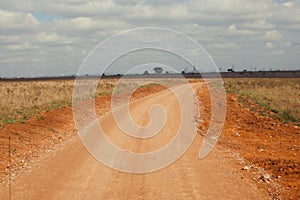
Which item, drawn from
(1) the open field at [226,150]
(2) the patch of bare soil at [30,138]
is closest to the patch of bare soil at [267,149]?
(1) the open field at [226,150]

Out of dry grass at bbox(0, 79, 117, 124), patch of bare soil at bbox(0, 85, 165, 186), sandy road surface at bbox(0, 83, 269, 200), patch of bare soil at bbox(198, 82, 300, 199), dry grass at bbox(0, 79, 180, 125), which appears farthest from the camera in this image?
dry grass at bbox(0, 79, 180, 125)

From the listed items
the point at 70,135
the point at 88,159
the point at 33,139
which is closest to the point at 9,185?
the point at 88,159

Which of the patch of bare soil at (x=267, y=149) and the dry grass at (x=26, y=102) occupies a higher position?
the dry grass at (x=26, y=102)

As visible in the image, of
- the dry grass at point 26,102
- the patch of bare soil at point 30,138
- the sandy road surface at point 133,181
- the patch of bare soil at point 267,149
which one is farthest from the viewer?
the dry grass at point 26,102

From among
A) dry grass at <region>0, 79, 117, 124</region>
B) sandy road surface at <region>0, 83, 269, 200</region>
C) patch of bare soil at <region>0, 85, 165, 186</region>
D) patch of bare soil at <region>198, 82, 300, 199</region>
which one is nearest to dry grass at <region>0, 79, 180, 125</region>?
dry grass at <region>0, 79, 117, 124</region>

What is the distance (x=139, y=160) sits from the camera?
34.2 ft

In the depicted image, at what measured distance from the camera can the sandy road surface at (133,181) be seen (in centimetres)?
768

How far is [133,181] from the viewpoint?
28.0 ft

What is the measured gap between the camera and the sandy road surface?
25.2 feet

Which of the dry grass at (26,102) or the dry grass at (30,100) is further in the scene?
the dry grass at (30,100)

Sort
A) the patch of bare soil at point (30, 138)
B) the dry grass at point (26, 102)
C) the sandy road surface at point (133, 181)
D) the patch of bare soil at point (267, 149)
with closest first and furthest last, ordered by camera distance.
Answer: the sandy road surface at point (133, 181)
the patch of bare soil at point (267, 149)
the patch of bare soil at point (30, 138)
the dry grass at point (26, 102)

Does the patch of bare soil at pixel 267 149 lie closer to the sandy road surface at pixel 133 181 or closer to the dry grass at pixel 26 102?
the sandy road surface at pixel 133 181

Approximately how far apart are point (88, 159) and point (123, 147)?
1.69m

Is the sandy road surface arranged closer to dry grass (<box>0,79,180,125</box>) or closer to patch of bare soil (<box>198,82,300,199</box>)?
patch of bare soil (<box>198,82,300,199</box>)
